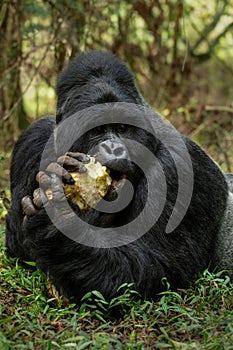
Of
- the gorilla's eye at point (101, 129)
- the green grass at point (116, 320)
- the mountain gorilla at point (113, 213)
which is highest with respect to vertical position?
the gorilla's eye at point (101, 129)

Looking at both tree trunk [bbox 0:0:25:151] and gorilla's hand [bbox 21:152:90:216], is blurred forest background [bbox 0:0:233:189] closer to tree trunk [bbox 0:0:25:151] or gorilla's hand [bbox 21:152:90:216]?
tree trunk [bbox 0:0:25:151]

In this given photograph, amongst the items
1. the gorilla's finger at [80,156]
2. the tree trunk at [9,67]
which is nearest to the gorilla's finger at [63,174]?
the gorilla's finger at [80,156]

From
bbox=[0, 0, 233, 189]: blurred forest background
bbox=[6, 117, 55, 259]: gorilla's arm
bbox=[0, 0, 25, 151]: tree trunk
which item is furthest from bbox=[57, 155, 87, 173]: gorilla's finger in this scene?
Answer: bbox=[0, 0, 25, 151]: tree trunk

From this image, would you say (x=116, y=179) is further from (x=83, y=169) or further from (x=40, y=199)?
Answer: (x=40, y=199)

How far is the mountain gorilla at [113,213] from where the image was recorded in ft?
9.56

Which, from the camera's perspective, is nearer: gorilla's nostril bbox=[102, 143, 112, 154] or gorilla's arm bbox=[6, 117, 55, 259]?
gorilla's nostril bbox=[102, 143, 112, 154]

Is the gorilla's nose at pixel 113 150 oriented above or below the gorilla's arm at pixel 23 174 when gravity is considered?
above

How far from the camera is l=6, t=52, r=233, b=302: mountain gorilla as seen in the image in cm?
291

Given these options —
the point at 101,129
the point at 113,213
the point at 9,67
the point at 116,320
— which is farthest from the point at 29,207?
the point at 9,67

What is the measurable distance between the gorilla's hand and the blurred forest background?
2.00 m

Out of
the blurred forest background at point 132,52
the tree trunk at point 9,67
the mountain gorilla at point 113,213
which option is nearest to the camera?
the mountain gorilla at point 113,213

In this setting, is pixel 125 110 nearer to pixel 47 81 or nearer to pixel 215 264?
pixel 215 264

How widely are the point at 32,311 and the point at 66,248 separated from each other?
13.9 inches

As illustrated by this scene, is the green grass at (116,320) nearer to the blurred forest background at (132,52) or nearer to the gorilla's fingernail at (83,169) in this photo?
the gorilla's fingernail at (83,169)
